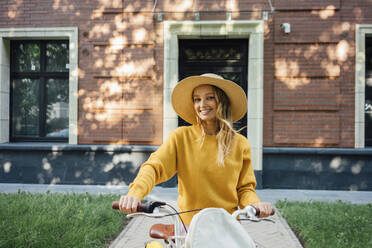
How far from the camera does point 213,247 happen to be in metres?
1.16

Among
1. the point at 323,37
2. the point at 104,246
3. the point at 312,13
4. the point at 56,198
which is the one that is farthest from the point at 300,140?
the point at 56,198

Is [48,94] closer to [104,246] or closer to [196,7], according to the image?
[196,7]

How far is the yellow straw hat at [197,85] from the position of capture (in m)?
1.91

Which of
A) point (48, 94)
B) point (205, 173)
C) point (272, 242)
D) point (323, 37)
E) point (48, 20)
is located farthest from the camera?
point (48, 94)

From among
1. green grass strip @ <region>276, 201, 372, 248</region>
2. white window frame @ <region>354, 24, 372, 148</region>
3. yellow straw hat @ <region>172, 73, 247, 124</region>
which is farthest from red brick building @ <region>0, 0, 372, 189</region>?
yellow straw hat @ <region>172, 73, 247, 124</region>

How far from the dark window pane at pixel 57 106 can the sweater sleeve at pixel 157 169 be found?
241 inches

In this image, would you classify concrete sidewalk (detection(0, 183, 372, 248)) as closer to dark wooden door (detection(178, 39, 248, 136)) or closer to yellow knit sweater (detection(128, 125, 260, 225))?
yellow knit sweater (detection(128, 125, 260, 225))

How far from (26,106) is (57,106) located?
0.89 m

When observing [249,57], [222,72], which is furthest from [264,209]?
[222,72]

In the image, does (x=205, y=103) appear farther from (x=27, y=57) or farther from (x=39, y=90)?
(x=27, y=57)

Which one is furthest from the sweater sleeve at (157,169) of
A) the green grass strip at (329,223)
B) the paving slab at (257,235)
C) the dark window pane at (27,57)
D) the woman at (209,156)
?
the dark window pane at (27,57)

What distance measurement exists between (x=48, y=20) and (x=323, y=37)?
679cm

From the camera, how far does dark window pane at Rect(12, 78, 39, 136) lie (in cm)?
733

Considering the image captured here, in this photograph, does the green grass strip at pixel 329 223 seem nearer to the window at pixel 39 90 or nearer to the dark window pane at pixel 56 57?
the window at pixel 39 90
